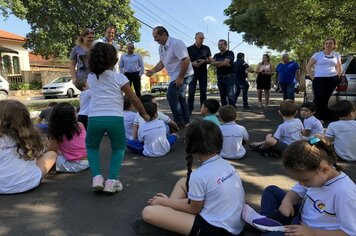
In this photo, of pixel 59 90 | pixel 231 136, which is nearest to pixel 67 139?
pixel 231 136

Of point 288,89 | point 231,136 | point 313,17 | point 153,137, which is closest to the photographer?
point 231,136

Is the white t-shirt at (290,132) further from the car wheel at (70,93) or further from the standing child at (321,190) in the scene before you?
the car wheel at (70,93)

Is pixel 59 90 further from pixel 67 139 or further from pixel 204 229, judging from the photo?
pixel 204 229

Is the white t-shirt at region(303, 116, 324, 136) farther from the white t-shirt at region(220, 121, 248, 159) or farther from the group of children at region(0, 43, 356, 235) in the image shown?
the white t-shirt at region(220, 121, 248, 159)

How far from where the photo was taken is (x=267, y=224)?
9.58 ft

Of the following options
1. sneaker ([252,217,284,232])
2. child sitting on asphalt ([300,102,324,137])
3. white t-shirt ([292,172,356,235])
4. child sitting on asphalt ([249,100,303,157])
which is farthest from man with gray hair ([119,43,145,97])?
white t-shirt ([292,172,356,235])

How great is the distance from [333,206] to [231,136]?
291cm

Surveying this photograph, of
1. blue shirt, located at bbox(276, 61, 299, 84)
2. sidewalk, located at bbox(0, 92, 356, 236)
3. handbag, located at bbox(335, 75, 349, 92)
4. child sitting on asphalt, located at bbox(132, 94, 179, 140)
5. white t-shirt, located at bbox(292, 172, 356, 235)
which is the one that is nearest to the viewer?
white t-shirt, located at bbox(292, 172, 356, 235)

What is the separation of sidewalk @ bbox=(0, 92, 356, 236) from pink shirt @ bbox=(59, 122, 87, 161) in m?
0.24

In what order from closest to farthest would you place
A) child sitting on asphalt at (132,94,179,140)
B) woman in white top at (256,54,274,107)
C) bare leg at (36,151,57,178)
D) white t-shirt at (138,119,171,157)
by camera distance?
bare leg at (36,151,57,178), white t-shirt at (138,119,171,157), child sitting on asphalt at (132,94,179,140), woman in white top at (256,54,274,107)

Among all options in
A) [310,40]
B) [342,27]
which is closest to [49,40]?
[310,40]

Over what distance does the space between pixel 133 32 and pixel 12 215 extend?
35667 mm

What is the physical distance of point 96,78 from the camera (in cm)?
407

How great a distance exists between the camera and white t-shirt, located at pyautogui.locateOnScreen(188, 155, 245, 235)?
2.90 meters
